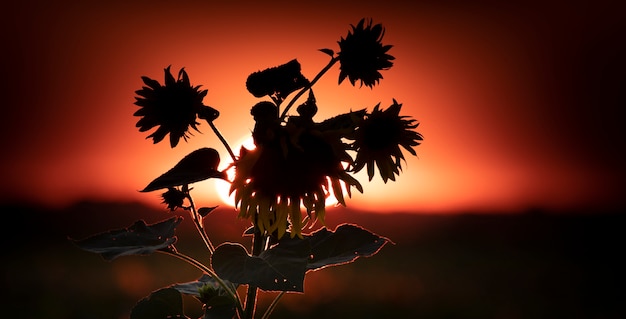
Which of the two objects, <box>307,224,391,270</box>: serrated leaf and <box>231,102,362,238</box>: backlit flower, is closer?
<box>231,102,362,238</box>: backlit flower

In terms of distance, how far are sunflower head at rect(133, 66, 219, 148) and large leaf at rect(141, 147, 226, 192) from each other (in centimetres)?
6

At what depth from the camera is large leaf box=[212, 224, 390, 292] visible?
1.45 meters

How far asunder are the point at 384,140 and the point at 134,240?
62 cm

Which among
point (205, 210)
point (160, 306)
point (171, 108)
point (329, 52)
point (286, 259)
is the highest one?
point (329, 52)

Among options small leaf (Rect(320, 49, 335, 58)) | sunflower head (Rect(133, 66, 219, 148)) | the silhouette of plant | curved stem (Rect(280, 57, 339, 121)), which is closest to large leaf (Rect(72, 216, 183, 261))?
the silhouette of plant

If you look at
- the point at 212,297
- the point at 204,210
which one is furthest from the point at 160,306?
the point at 204,210

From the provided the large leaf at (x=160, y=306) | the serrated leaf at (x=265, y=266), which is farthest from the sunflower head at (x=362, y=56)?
the large leaf at (x=160, y=306)

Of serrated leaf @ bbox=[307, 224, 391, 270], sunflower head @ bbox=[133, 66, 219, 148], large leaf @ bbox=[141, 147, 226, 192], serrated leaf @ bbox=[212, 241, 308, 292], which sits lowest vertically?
serrated leaf @ bbox=[212, 241, 308, 292]

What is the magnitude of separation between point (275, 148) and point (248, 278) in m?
0.26

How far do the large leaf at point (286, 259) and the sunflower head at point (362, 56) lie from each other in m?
0.37

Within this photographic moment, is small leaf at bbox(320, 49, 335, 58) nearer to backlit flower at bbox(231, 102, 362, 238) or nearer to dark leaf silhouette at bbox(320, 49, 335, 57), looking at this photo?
dark leaf silhouette at bbox(320, 49, 335, 57)

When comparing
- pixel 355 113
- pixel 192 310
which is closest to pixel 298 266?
pixel 355 113

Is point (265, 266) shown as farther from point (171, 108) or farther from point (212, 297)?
point (171, 108)

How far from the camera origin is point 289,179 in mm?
1603
